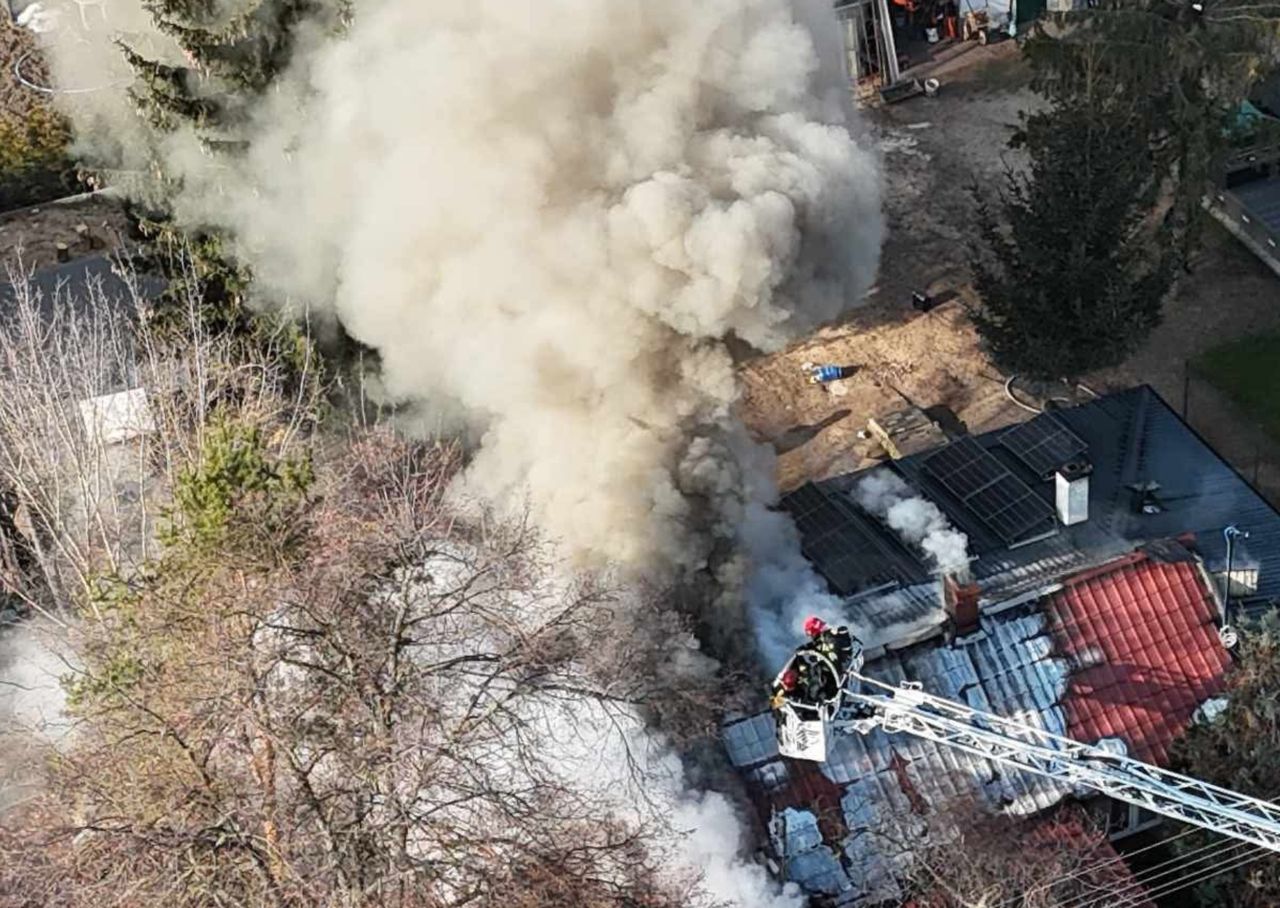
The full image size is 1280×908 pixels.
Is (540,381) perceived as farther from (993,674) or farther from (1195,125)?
(1195,125)

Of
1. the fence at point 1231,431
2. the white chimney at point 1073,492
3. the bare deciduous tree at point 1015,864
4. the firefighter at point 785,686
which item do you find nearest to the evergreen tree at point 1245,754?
the bare deciduous tree at point 1015,864

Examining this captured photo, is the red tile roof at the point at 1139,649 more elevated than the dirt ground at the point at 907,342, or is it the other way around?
the dirt ground at the point at 907,342

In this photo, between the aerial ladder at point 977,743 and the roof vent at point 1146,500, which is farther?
the roof vent at point 1146,500

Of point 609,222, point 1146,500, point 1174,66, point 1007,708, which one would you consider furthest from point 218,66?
point 1174,66

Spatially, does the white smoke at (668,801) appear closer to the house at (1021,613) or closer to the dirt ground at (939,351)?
the house at (1021,613)

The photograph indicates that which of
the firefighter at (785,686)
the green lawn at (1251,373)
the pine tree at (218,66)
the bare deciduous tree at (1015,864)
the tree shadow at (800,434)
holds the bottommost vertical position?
the bare deciduous tree at (1015,864)

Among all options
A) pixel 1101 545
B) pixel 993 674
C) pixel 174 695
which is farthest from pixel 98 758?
pixel 1101 545

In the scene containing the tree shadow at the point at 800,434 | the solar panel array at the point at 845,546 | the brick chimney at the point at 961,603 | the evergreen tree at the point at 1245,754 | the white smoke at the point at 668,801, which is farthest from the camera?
the tree shadow at the point at 800,434
